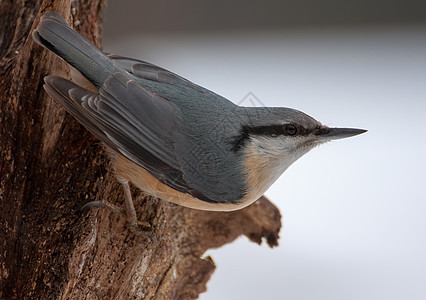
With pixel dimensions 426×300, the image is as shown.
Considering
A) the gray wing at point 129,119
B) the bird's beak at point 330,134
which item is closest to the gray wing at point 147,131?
the gray wing at point 129,119

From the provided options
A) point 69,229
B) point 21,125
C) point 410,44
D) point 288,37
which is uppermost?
point 410,44

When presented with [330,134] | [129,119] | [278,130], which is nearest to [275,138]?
[278,130]

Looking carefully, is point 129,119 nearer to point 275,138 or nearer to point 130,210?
point 130,210

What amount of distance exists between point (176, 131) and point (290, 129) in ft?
1.06

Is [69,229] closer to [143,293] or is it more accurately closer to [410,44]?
[143,293]

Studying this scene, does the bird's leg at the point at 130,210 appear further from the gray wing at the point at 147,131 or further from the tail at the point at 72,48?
the tail at the point at 72,48


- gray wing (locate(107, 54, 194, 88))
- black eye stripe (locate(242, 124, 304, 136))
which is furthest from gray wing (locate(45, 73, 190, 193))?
black eye stripe (locate(242, 124, 304, 136))

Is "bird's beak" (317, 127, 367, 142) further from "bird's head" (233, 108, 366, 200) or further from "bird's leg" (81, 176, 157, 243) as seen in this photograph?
"bird's leg" (81, 176, 157, 243)

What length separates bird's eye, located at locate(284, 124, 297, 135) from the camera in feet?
5.17

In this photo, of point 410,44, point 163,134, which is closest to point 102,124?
point 163,134

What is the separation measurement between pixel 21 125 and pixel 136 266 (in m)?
0.53

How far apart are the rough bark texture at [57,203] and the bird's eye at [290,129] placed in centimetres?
49

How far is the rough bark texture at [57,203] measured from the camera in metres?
1.48

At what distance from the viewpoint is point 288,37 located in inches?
151
